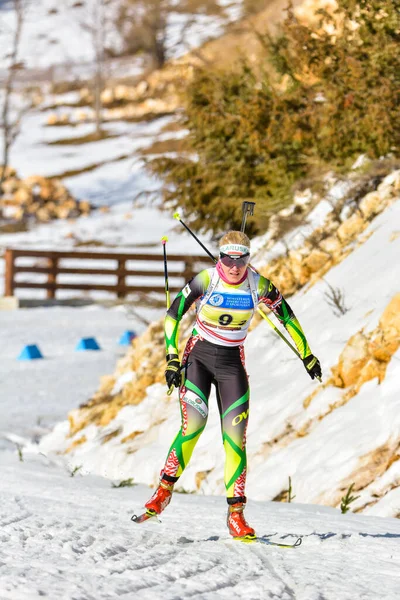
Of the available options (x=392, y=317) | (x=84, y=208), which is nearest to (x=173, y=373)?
(x=392, y=317)

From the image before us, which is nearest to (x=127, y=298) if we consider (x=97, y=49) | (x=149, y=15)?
(x=97, y=49)

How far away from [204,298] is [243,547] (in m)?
1.35

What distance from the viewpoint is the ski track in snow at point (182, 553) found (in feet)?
12.9

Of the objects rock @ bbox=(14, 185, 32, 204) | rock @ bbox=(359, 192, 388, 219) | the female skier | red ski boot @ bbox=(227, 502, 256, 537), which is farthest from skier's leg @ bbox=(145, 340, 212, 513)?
rock @ bbox=(14, 185, 32, 204)

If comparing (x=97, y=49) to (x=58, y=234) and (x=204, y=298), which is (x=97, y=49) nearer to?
(x=58, y=234)

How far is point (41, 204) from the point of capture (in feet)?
129

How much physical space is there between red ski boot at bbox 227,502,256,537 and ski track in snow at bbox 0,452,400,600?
0.07m

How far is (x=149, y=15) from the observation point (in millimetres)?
61438

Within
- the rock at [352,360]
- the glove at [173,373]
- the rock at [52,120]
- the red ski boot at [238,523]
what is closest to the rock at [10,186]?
the rock at [52,120]

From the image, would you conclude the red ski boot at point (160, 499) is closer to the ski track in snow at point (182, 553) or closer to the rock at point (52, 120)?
the ski track in snow at point (182, 553)

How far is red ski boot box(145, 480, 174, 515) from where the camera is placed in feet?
17.9

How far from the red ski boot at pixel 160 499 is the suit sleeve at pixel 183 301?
2.42 feet

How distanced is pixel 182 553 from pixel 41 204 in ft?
116

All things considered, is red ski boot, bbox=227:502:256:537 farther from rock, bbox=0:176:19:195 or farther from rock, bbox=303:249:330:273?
rock, bbox=0:176:19:195
